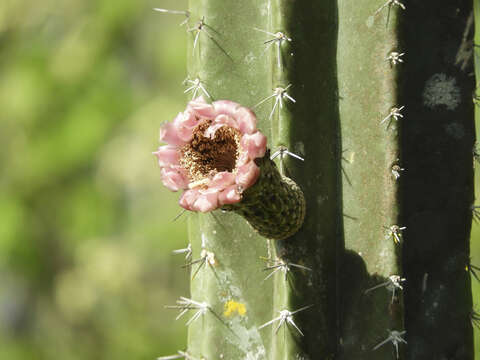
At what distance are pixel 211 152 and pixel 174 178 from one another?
13 cm

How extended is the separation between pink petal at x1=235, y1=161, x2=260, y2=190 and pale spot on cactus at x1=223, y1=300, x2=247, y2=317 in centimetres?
61

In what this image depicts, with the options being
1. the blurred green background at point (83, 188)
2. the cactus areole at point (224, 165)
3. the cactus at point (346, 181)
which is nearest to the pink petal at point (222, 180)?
the cactus areole at point (224, 165)

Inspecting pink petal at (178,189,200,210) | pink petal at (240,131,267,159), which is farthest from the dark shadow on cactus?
pink petal at (178,189,200,210)

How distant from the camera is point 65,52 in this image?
5789 millimetres

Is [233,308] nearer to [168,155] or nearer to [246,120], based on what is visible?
[168,155]

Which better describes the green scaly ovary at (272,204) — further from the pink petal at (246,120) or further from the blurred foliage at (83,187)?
the blurred foliage at (83,187)

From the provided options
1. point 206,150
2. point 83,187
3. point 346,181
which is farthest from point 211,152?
point 83,187

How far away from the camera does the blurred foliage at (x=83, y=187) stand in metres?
5.48

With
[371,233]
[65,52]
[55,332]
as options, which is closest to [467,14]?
[371,233]

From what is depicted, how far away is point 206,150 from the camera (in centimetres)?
168

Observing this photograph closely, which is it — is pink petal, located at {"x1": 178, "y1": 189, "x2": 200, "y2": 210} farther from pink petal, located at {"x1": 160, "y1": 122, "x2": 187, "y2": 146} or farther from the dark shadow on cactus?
the dark shadow on cactus

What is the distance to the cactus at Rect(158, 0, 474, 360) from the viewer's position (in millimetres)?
1907

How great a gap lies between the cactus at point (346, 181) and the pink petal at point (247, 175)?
0.29 m

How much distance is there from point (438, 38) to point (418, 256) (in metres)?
0.71
